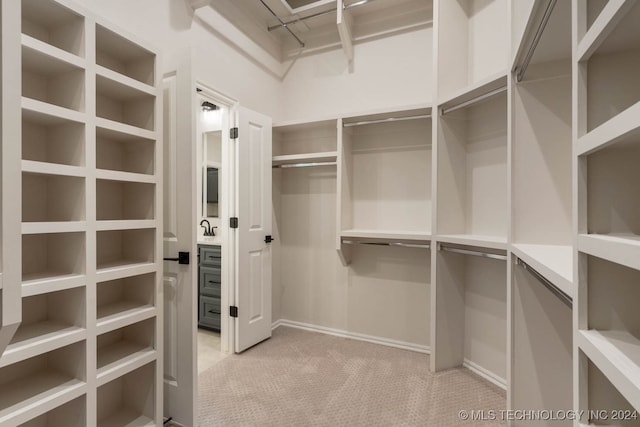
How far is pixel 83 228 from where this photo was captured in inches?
53.7

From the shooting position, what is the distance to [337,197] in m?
3.03

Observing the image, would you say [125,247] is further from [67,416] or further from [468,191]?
[468,191]

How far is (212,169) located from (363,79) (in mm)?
Result: 2151

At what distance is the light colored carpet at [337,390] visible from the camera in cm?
195

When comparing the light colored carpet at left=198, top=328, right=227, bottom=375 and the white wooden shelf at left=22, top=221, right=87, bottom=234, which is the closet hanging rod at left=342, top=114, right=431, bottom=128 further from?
the light colored carpet at left=198, top=328, right=227, bottom=375

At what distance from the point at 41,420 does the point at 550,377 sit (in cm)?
252

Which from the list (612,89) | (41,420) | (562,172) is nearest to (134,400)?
(41,420)

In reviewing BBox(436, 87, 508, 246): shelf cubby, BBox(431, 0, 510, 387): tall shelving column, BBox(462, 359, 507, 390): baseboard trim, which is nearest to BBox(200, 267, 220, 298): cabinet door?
BBox(431, 0, 510, 387): tall shelving column

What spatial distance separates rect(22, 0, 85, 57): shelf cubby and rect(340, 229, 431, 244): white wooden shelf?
2238 mm

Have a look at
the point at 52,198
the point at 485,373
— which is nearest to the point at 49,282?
the point at 52,198

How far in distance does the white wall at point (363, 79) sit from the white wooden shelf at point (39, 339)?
8.15 feet

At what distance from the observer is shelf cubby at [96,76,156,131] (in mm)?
1679

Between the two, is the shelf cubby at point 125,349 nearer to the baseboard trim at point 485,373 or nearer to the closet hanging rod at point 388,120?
the closet hanging rod at point 388,120

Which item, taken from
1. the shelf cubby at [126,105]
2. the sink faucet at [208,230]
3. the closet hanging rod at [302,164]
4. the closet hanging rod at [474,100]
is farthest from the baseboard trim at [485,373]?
the sink faucet at [208,230]
